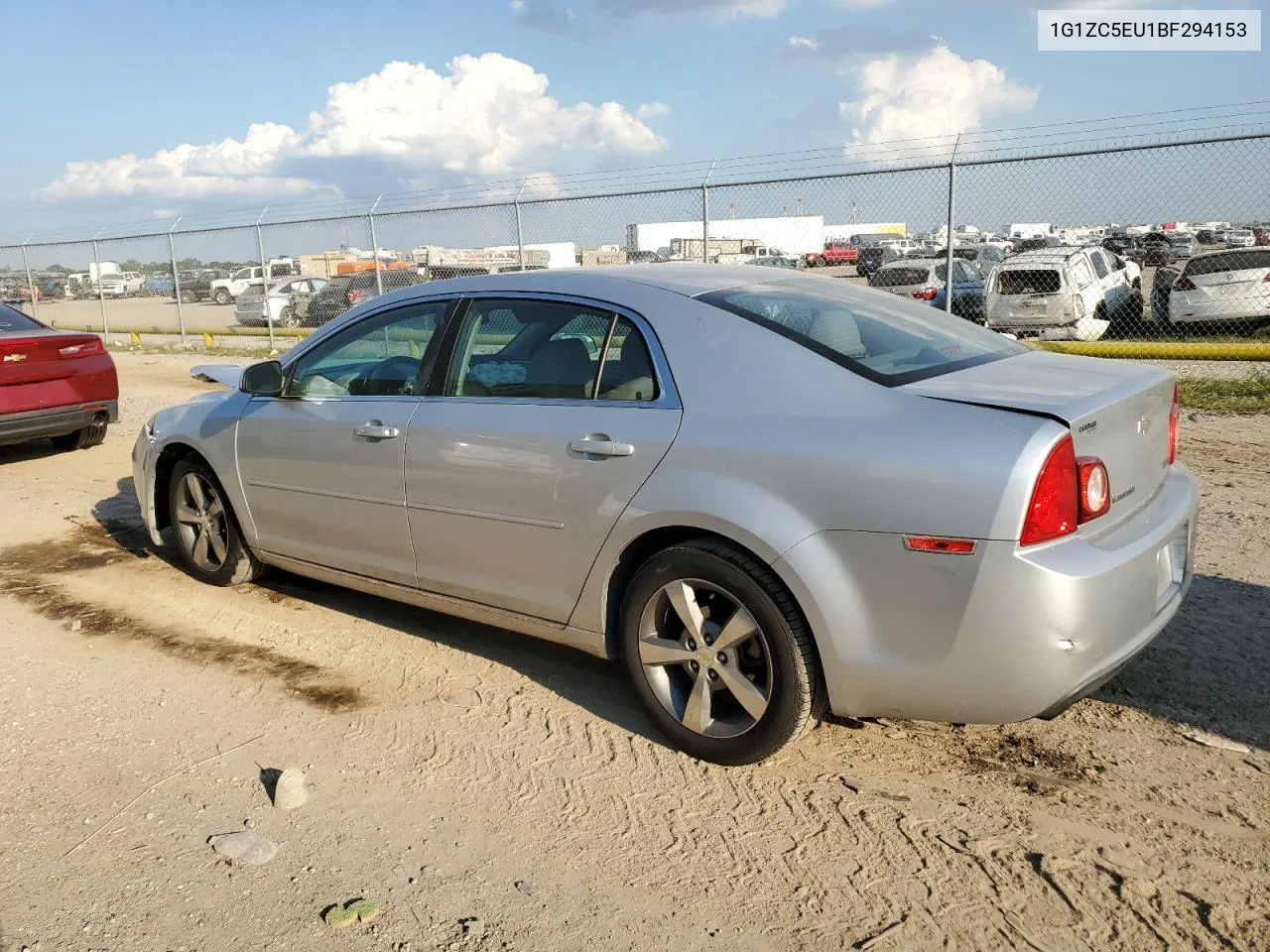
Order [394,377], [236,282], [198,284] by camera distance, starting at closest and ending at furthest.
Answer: [394,377] < [198,284] < [236,282]

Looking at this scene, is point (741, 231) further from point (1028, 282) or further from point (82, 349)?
point (82, 349)

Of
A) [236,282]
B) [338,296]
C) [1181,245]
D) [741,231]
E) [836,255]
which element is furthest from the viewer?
[236,282]

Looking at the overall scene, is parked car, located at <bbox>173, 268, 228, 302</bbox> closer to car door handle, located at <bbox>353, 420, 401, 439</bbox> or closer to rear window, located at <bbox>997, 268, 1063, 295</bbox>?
rear window, located at <bbox>997, 268, 1063, 295</bbox>

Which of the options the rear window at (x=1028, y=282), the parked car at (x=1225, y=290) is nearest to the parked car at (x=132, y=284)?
the rear window at (x=1028, y=282)

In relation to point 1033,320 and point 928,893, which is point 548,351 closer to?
point 928,893

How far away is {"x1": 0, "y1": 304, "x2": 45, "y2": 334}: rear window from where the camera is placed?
8492mm

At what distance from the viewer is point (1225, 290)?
13602 mm

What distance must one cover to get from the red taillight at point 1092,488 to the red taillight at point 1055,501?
0.03 metres

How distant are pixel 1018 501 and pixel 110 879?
266 centimetres

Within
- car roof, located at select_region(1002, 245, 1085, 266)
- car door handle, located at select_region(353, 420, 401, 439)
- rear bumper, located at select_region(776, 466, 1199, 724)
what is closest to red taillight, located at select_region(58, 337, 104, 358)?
car door handle, located at select_region(353, 420, 401, 439)

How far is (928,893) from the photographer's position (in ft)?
8.57

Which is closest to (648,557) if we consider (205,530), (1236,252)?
(205,530)

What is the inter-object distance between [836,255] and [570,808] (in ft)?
58.2

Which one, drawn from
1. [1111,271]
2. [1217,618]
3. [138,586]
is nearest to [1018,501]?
[1217,618]
